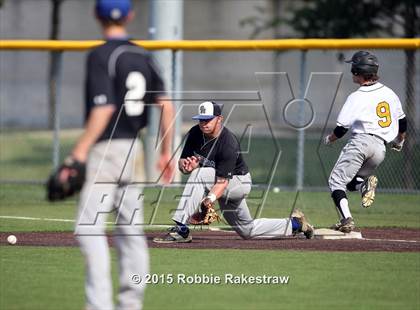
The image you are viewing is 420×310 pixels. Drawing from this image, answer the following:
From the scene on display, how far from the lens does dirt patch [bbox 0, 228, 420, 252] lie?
11.9 m

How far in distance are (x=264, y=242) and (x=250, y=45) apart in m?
6.03

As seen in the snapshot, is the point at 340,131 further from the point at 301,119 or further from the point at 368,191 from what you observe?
the point at 301,119

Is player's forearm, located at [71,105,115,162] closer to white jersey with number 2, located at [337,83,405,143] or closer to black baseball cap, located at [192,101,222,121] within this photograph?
black baseball cap, located at [192,101,222,121]

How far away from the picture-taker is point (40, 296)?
887cm

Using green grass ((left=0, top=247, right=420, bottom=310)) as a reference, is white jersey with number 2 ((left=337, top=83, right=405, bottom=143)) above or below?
above

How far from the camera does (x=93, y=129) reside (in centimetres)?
721

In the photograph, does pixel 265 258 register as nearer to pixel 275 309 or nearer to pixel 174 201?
pixel 275 309

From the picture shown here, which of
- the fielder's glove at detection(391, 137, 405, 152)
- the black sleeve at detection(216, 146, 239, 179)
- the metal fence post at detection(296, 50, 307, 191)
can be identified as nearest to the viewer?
the black sleeve at detection(216, 146, 239, 179)

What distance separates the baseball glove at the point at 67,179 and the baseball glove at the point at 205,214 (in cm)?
394

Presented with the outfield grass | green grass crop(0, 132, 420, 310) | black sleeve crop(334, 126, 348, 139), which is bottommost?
the outfield grass

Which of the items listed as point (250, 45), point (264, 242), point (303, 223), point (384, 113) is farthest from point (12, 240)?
point (250, 45)

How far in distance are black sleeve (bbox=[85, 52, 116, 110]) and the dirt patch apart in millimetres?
4677

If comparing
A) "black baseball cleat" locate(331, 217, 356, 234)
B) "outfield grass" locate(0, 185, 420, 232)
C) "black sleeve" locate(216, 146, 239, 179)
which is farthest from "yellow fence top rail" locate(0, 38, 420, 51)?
"black sleeve" locate(216, 146, 239, 179)

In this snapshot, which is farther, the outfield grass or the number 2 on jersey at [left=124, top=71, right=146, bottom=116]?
the outfield grass
